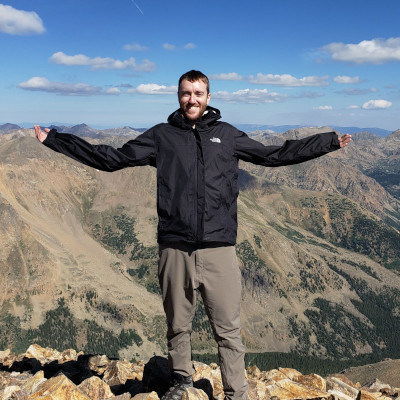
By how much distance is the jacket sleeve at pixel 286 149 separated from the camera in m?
10.0

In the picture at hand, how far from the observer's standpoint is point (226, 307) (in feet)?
31.9

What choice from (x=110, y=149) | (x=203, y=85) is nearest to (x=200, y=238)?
(x=110, y=149)

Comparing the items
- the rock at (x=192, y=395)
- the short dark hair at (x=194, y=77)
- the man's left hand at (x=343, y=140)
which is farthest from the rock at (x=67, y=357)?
the man's left hand at (x=343, y=140)

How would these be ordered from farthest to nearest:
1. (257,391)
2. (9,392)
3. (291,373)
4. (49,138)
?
(291,373) < (257,391) < (9,392) < (49,138)

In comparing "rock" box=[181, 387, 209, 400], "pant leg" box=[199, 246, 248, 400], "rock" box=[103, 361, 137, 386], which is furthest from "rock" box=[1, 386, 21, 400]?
"pant leg" box=[199, 246, 248, 400]

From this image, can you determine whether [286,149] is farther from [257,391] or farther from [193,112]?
[257,391]

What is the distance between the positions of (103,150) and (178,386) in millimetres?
6633

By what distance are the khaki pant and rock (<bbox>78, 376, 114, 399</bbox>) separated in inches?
147

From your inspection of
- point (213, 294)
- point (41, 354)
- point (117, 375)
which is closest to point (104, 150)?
point (213, 294)

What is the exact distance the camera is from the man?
30.8 feet

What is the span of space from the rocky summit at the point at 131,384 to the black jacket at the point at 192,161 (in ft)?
15.3

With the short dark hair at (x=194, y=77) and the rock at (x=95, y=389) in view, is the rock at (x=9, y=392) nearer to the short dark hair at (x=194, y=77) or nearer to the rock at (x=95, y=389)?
the rock at (x=95, y=389)

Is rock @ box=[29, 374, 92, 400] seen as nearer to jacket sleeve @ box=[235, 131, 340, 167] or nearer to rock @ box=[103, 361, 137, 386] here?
rock @ box=[103, 361, 137, 386]

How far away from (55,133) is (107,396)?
318 inches
